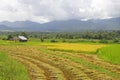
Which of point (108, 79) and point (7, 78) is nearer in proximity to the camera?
point (7, 78)

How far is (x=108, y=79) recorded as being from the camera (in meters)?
22.2

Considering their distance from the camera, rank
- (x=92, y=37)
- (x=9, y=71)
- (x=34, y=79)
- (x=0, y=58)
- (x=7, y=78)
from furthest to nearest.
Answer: (x=92, y=37) → (x=0, y=58) → (x=9, y=71) → (x=34, y=79) → (x=7, y=78)

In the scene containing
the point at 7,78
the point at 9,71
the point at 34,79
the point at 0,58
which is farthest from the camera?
the point at 0,58

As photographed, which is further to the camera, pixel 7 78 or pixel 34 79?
pixel 34 79

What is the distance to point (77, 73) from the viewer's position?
2505 centimetres

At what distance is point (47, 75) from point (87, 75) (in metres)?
2.86

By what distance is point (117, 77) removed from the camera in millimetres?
23734

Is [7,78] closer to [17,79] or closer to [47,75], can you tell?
[17,79]

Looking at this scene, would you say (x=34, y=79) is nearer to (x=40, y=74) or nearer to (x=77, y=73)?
(x=40, y=74)

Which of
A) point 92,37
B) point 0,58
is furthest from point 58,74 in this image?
point 92,37

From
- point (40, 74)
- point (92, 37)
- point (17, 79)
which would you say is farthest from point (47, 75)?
point (92, 37)

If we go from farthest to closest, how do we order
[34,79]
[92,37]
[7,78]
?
1. [92,37]
2. [34,79]
3. [7,78]

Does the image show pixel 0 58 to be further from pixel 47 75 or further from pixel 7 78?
pixel 7 78

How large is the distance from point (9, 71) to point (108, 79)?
6.93 meters
